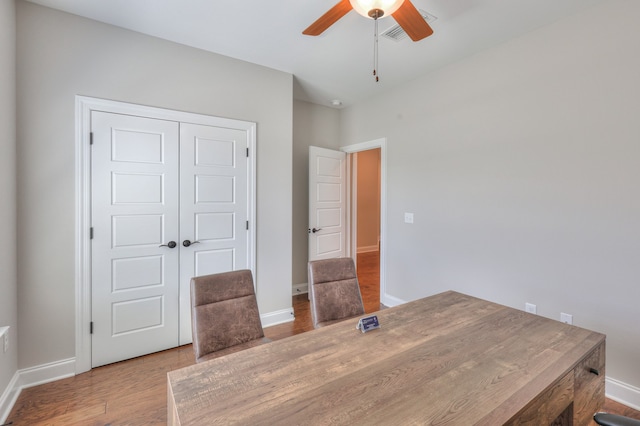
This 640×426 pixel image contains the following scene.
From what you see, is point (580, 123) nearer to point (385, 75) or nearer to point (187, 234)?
point (385, 75)

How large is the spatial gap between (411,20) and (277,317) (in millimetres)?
2945

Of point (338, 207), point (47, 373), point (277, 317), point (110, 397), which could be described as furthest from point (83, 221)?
point (338, 207)

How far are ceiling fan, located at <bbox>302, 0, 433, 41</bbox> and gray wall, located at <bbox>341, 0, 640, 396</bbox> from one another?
4.29 ft

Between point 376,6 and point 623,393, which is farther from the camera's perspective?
point 623,393

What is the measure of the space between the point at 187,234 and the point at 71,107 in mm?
1319

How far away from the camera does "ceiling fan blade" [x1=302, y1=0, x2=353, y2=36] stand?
63.9 inches

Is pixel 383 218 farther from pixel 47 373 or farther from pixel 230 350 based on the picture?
pixel 47 373

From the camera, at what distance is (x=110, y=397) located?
206cm

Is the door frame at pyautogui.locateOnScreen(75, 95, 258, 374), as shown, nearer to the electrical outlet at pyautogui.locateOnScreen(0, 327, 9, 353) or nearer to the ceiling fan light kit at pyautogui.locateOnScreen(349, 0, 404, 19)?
the electrical outlet at pyautogui.locateOnScreen(0, 327, 9, 353)

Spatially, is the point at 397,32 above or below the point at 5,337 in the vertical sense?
above

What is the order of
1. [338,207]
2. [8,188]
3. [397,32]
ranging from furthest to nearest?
[338,207]
[397,32]
[8,188]

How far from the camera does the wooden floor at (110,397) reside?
186 cm

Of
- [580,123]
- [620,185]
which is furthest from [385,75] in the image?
[620,185]

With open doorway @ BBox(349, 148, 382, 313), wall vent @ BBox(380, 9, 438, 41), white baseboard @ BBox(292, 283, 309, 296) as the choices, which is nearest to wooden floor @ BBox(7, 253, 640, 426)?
white baseboard @ BBox(292, 283, 309, 296)
